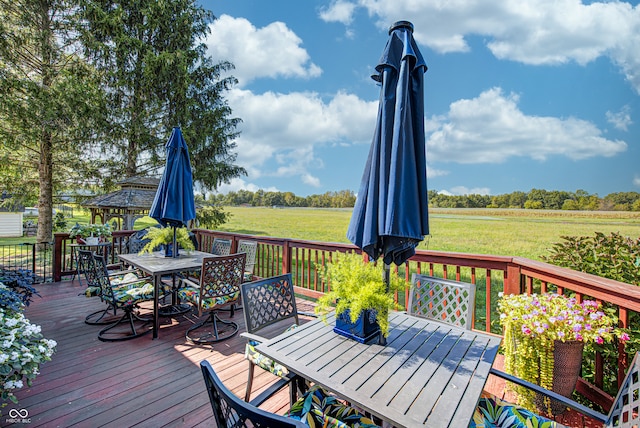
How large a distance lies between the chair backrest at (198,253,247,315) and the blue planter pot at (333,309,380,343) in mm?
1975

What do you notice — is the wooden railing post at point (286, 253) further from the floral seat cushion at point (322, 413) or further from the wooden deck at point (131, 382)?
the floral seat cushion at point (322, 413)

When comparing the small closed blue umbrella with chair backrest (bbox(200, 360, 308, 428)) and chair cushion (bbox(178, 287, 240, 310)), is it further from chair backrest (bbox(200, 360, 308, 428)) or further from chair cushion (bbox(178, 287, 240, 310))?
chair backrest (bbox(200, 360, 308, 428))

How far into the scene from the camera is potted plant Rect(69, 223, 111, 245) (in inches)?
239

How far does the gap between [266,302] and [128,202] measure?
8407 mm

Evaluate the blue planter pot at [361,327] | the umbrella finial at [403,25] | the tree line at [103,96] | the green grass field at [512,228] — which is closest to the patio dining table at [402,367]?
the blue planter pot at [361,327]

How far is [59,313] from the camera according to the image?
167 inches

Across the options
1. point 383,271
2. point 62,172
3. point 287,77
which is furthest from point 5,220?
point 383,271

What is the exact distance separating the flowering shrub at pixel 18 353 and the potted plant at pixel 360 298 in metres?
1.84

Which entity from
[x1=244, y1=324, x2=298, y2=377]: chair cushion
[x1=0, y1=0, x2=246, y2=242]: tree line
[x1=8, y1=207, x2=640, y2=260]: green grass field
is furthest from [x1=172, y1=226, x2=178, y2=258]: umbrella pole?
[x1=0, y1=0, x2=246, y2=242]: tree line

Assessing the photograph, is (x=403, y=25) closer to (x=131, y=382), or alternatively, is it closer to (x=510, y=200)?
(x=131, y=382)

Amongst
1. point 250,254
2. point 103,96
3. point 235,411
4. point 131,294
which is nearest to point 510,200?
point 250,254

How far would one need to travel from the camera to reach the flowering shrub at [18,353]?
1777mm

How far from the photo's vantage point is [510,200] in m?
10.8

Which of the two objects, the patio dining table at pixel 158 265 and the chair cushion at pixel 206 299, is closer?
the chair cushion at pixel 206 299
